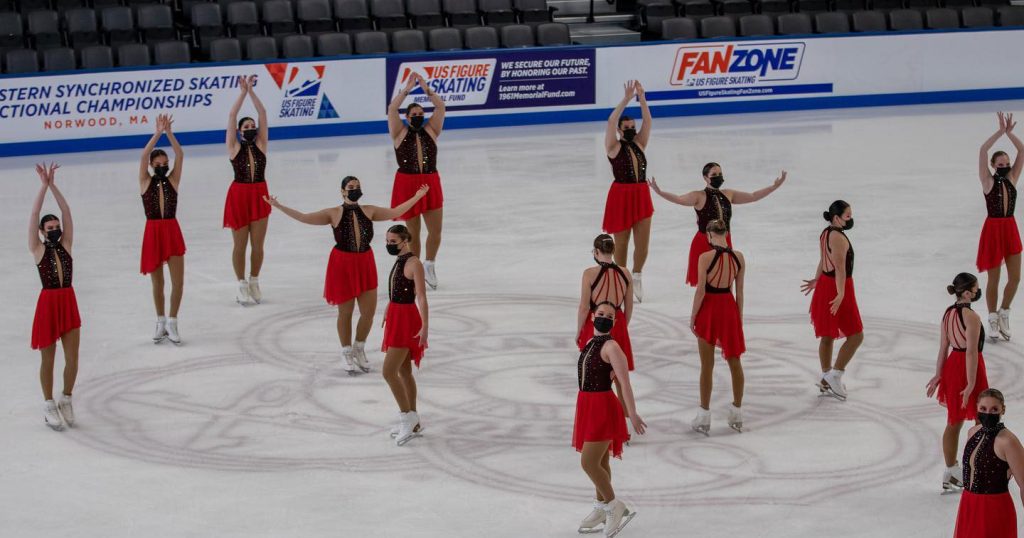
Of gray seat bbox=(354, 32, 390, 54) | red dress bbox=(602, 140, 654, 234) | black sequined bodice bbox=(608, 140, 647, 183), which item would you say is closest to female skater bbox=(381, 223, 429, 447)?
red dress bbox=(602, 140, 654, 234)

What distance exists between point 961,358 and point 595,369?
241 cm

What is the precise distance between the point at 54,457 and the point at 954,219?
11774mm

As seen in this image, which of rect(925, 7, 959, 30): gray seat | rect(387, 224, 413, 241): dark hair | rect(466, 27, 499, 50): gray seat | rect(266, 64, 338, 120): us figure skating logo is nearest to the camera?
rect(387, 224, 413, 241): dark hair

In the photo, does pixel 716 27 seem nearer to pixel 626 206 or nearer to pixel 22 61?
pixel 22 61

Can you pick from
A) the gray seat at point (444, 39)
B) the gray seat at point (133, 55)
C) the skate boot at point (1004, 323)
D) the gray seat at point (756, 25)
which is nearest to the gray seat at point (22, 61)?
the gray seat at point (133, 55)

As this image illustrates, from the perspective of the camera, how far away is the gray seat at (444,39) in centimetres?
2516

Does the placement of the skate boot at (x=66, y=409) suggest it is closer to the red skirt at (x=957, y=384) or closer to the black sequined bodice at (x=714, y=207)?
the black sequined bodice at (x=714, y=207)

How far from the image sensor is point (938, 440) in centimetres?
946

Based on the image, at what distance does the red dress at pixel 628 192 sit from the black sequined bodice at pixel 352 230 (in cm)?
299

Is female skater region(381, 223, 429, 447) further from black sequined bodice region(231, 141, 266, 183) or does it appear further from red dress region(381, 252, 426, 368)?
black sequined bodice region(231, 141, 266, 183)

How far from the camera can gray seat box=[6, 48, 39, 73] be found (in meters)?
22.1

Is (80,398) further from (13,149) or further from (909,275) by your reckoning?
(13,149)

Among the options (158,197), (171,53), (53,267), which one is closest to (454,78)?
(171,53)

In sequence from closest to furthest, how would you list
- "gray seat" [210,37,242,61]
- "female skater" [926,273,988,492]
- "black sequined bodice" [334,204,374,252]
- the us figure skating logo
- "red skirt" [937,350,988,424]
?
"female skater" [926,273,988,492]
"red skirt" [937,350,988,424]
"black sequined bodice" [334,204,374,252]
the us figure skating logo
"gray seat" [210,37,242,61]
